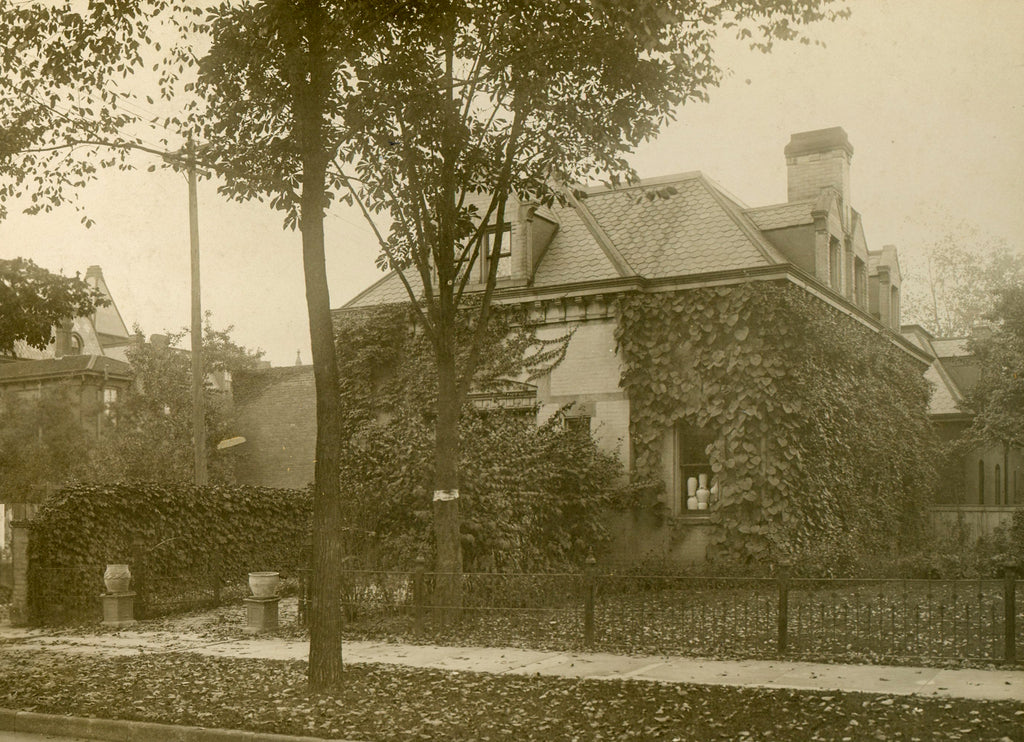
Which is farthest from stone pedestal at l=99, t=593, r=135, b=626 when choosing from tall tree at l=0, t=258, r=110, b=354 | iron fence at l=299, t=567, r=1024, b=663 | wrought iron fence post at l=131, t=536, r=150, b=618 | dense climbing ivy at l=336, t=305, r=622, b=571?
tall tree at l=0, t=258, r=110, b=354

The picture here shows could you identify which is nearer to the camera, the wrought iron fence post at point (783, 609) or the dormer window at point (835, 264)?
the wrought iron fence post at point (783, 609)

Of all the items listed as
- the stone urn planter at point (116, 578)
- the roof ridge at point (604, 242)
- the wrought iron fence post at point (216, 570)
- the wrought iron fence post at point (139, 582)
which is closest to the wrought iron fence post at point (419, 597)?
the stone urn planter at point (116, 578)

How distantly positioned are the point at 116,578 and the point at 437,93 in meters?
8.85

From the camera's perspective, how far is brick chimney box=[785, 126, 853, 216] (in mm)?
23891

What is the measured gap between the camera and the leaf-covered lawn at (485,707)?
7938 mm

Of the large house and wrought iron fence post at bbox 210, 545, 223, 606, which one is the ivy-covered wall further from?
wrought iron fence post at bbox 210, 545, 223, 606

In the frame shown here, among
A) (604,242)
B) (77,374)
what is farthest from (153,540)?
(77,374)

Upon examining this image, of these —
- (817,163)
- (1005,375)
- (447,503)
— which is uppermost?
(817,163)

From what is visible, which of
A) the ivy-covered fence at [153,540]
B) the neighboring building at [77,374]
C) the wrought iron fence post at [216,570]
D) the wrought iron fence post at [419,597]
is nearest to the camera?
the wrought iron fence post at [419,597]

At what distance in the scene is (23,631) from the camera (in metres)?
15.6

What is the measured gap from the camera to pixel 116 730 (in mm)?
9031

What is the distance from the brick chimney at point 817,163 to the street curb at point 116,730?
62.6ft

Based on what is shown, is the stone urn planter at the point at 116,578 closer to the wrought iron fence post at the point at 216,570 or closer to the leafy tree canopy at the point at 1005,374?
the wrought iron fence post at the point at 216,570

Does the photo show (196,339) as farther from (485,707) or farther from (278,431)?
(485,707)
